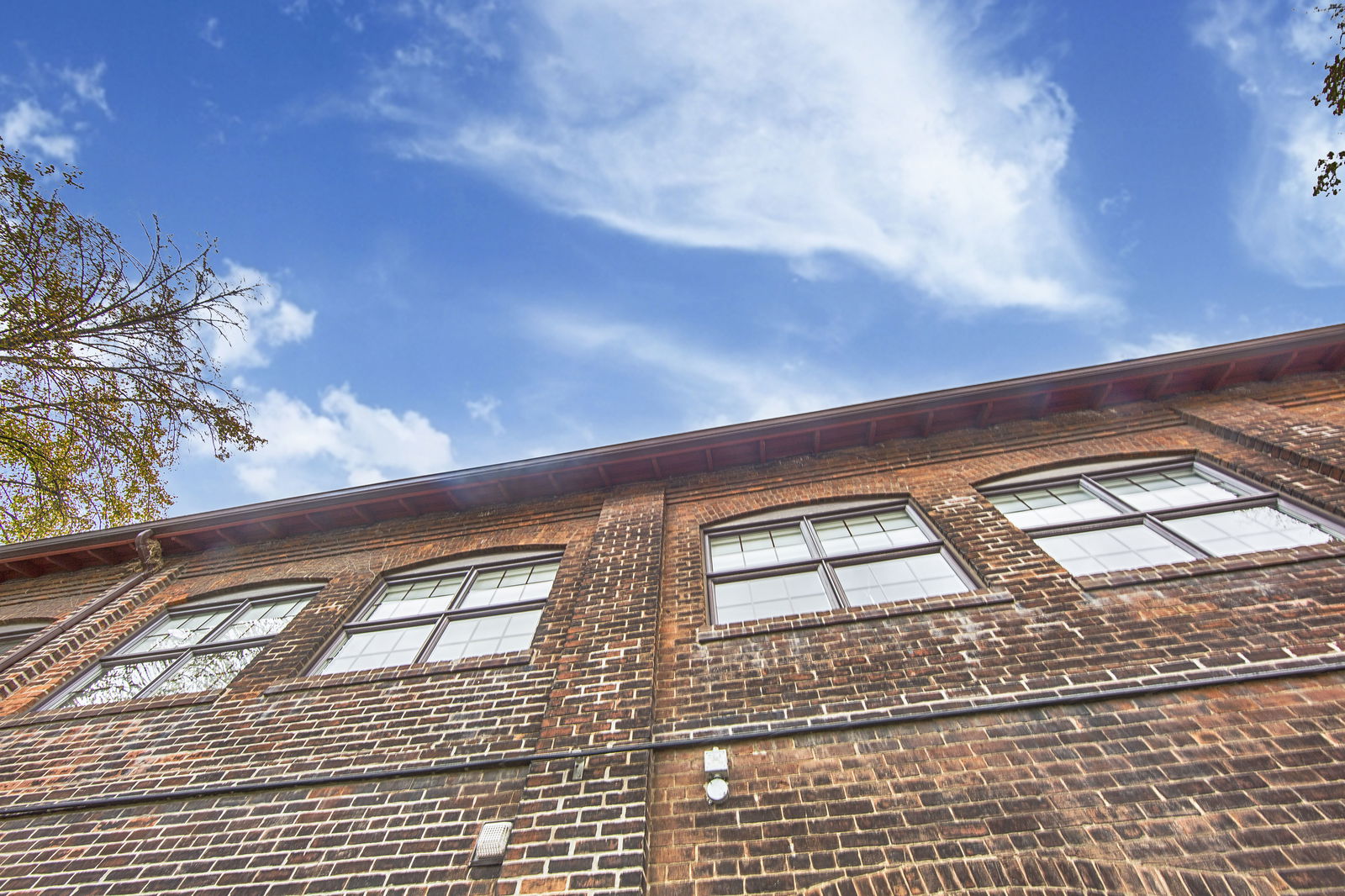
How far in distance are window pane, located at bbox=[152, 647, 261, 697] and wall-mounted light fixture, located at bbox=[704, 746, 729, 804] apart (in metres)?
5.08

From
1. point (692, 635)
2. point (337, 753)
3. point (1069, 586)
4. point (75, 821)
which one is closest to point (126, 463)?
point (75, 821)

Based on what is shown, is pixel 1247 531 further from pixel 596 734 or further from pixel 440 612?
pixel 440 612

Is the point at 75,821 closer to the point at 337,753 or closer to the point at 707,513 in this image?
the point at 337,753

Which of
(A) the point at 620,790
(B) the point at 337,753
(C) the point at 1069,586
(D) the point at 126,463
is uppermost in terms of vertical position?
(D) the point at 126,463

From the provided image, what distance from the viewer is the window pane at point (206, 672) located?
5.94 metres

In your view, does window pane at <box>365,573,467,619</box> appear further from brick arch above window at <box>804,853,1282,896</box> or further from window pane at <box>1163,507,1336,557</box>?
window pane at <box>1163,507,1336,557</box>

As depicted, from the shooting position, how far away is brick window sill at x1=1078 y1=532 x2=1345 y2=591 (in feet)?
15.7

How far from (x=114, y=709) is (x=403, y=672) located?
289 cm

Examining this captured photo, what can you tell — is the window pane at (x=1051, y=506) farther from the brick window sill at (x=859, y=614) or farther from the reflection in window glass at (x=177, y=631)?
the reflection in window glass at (x=177, y=631)

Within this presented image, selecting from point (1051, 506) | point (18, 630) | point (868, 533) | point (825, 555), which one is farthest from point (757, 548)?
point (18, 630)

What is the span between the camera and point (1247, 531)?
551cm

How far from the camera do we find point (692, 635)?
5215 millimetres

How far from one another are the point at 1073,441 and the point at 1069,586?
10.2ft

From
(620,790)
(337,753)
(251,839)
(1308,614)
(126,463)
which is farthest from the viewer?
(126,463)
